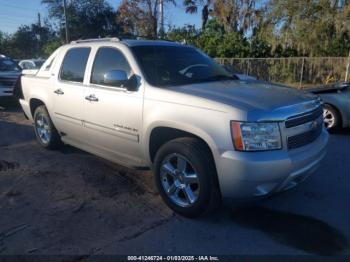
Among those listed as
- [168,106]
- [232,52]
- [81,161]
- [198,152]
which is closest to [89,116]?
[81,161]

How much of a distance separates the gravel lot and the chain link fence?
13.8 metres

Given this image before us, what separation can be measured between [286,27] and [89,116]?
17.5 metres

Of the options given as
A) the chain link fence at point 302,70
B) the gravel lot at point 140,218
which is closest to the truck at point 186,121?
the gravel lot at point 140,218

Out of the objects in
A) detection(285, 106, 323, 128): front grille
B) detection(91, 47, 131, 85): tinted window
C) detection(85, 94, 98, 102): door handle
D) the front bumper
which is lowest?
the front bumper

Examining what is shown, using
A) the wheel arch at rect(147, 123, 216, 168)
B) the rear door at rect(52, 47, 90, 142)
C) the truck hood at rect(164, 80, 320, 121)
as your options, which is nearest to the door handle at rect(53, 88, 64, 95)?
the rear door at rect(52, 47, 90, 142)

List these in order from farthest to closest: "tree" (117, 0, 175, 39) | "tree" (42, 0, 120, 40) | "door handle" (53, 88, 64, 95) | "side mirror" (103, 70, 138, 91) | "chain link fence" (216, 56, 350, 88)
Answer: "tree" (42, 0, 120, 40) < "tree" (117, 0, 175, 39) < "chain link fence" (216, 56, 350, 88) < "door handle" (53, 88, 64, 95) < "side mirror" (103, 70, 138, 91)

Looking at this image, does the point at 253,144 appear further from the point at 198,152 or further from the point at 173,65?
the point at 173,65

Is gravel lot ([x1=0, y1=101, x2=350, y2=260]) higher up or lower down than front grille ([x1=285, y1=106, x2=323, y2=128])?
lower down

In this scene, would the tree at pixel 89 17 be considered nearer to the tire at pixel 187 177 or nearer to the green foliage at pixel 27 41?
the green foliage at pixel 27 41

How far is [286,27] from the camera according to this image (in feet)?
63.3

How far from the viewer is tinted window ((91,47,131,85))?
13.8 feet

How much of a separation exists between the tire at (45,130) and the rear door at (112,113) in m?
1.34

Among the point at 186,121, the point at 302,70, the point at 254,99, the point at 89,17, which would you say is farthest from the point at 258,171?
the point at 89,17

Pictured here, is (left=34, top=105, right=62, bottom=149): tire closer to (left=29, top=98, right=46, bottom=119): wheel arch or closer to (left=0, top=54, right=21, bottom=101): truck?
(left=29, top=98, right=46, bottom=119): wheel arch
